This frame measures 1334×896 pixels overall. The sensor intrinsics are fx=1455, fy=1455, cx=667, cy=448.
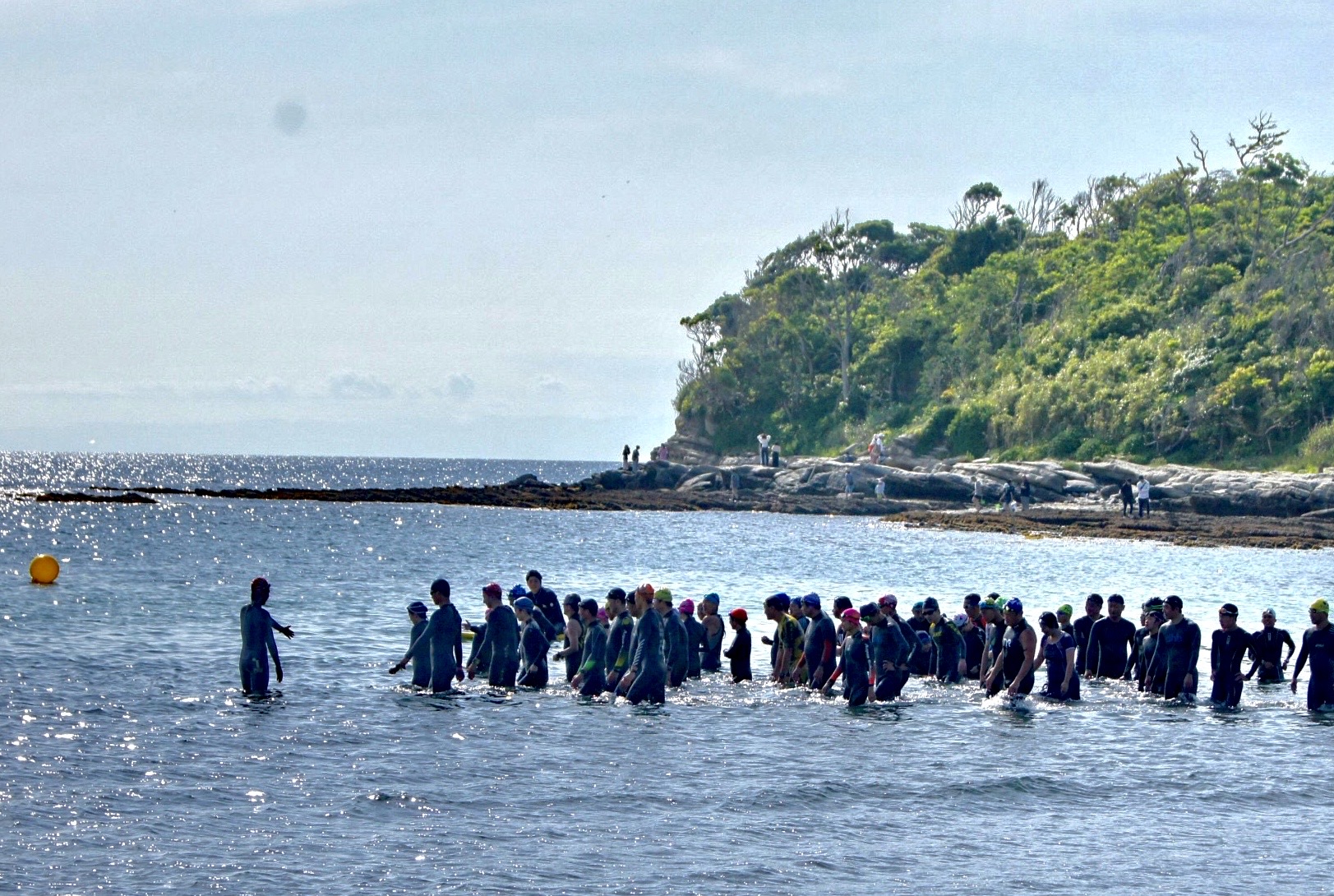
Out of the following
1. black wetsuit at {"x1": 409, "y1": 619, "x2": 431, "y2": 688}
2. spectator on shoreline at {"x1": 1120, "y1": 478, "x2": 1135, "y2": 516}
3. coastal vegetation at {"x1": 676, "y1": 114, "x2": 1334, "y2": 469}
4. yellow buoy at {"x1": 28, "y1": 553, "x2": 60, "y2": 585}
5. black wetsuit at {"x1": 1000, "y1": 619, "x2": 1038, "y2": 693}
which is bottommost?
yellow buoy at {"x1": 28, "y1": 553, "x2": 60, "y2": 585}

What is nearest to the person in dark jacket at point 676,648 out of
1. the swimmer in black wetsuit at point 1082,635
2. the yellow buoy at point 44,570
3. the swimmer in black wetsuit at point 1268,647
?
the swimmer in black wetsuit at point 1082,635

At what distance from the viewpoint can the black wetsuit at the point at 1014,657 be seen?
20859mm

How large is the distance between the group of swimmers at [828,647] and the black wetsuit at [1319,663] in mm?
22

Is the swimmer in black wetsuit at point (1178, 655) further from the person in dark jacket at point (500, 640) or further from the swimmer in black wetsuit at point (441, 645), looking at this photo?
the swimmer in black wetsuit at point (441, 645)

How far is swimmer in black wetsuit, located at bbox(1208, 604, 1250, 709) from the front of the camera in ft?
69.6

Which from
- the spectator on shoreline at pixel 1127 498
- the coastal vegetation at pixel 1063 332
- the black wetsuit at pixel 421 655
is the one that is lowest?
the black wetsuit at pixel 421 655

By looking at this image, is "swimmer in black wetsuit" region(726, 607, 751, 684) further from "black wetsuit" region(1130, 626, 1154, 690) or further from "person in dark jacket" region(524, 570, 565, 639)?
"black wetsuit" region(1130, 626, 1154, 690)

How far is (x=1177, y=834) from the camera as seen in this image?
46.7ft

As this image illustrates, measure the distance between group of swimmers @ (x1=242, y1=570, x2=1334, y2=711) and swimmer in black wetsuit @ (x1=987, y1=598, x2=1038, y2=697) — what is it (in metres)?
0.02

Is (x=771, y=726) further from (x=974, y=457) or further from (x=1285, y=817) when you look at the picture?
(x=974, y=457)

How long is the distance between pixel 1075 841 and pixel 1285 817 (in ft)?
8.53

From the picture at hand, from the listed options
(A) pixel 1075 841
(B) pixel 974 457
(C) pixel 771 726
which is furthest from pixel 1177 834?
(B) pixel 974 457

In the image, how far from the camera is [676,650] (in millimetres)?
22172

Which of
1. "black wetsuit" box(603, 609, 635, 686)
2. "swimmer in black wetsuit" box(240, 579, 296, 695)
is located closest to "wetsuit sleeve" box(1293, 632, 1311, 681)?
"black wetsuit" box(603, 609, 635, 686)
